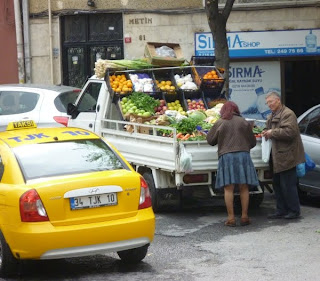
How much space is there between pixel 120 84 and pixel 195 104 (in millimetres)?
1254

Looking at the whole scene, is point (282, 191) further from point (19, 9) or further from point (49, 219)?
point (19, 9)

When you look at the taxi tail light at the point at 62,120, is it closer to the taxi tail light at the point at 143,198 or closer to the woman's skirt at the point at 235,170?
the woman's skirt at the point at 235,170

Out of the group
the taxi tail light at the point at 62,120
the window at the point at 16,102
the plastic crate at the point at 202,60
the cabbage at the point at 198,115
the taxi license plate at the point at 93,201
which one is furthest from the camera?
the window at the point at 16,102

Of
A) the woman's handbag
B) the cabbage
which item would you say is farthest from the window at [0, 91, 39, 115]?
the woman's handbag

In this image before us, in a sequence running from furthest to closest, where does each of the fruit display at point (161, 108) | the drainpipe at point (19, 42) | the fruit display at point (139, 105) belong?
the drainpipe at point (19, 42) < the fruit display at point (161, 108) < the fruit display at point (139, 105)

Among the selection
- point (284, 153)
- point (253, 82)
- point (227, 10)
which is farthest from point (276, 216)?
point (253, 82)

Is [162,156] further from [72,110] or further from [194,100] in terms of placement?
[72,110]

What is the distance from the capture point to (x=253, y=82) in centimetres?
2042

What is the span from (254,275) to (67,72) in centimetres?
1447

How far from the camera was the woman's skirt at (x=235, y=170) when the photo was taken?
10711mm

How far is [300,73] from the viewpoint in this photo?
2062cm

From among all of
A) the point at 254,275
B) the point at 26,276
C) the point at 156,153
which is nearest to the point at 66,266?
the point at 26,276

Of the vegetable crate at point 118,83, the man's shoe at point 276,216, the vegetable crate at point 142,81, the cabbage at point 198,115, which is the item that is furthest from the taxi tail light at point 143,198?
the vegetable crate at point 142,81

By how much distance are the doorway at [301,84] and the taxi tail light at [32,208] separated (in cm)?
1375
